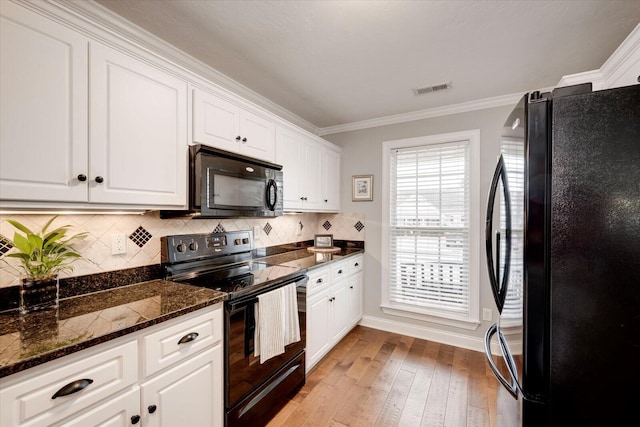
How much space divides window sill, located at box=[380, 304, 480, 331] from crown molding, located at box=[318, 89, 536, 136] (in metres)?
2.15

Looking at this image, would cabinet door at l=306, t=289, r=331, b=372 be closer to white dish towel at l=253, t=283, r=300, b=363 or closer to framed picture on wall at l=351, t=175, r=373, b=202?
white dish towel at l=253, t=283, r=300, b=363

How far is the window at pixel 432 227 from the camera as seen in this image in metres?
2.78

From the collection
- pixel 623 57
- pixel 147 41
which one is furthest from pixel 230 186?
pixel 623 57

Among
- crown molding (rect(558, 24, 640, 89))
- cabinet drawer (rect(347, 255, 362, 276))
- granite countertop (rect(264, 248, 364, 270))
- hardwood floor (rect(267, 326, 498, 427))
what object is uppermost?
crown molding (rect(558, 24, 640, 89))

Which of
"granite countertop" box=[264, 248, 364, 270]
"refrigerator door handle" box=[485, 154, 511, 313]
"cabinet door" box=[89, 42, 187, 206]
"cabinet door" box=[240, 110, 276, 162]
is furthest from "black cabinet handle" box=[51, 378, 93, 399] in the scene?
"refrigerator door handle" box=[485, 154, 511, 313]

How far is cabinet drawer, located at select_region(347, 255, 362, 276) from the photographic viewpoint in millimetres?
2941

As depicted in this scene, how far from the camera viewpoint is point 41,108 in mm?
1068

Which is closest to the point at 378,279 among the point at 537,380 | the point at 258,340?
the point at 258,340

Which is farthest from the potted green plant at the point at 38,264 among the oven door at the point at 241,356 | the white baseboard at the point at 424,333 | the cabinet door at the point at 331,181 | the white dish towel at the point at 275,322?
the white baseboard at the point at 424,333

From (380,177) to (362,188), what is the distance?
0.26 metres

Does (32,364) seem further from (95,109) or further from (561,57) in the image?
(561,57)

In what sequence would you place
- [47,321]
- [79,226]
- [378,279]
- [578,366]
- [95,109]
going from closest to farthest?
[578,366] → [47,321] → [95,109] → [79,226] → [378,279]

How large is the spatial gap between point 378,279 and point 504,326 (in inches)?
77.4

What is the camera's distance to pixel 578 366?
967 mm
